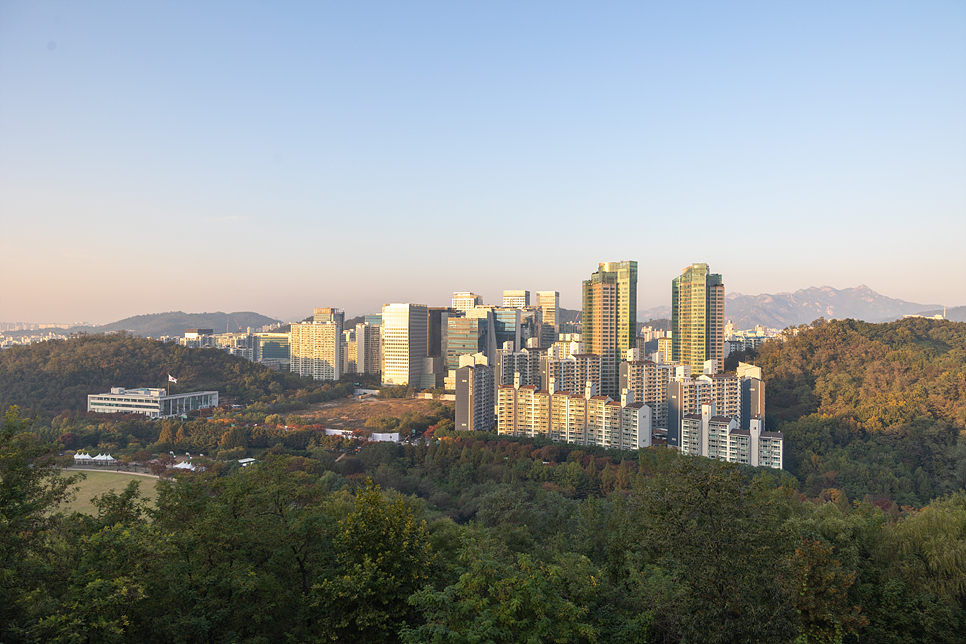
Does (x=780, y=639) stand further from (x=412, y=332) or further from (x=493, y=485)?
(x=412, y=332)

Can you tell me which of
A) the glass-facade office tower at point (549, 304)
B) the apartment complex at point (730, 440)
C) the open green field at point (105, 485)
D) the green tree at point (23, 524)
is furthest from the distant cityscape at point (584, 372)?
the green tree at point (23, 524)

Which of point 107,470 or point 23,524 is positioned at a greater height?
point 23,524

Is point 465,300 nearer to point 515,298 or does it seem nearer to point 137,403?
point 515,298

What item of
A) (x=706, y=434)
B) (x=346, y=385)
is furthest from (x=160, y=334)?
(x=706, y=434)

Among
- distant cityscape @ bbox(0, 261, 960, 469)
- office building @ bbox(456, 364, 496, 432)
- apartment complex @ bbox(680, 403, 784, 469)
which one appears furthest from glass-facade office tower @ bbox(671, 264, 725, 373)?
office building @ bbox(456, 364, 496, 432)

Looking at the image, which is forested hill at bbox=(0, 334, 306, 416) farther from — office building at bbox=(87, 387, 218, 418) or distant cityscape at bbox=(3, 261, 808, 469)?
distant cityscape at bbox=(3, 261, 808, 469)

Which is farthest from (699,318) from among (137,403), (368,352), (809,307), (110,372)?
(809,307)
